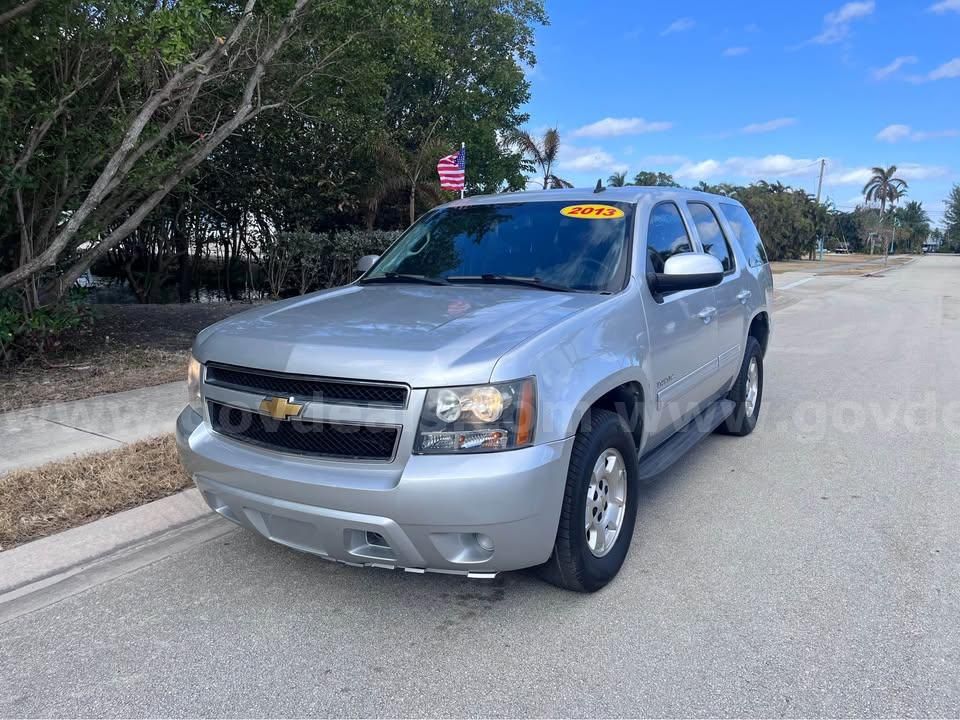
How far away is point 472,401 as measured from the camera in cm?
291

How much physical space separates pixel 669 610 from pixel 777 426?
3799mm

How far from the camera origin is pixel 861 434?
6.44 m

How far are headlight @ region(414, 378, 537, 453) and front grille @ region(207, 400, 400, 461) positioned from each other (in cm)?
14

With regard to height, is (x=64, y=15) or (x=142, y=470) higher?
(x=64, y=15)

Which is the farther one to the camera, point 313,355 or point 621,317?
point 621,317

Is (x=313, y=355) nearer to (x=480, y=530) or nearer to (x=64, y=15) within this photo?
(x=480, y=530)

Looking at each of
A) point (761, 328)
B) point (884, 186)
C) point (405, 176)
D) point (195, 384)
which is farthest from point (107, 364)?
point (884, 186)

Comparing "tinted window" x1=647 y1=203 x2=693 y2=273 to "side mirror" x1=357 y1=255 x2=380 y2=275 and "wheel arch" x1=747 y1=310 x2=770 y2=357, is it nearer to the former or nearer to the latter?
"wheel arch" x1=747 y1=310 x2=770 y2=357

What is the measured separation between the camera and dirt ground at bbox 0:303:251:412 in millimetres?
6928

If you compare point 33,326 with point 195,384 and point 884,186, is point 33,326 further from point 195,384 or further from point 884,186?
point 884,186

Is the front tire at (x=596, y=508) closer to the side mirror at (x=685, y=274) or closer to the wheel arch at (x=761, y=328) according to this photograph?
the side mirror at (x=685, y=274)

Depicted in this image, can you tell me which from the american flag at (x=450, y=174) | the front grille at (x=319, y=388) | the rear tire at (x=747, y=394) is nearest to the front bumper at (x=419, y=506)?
the front grille at (x=319, y=388)

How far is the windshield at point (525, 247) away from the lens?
4.08 m

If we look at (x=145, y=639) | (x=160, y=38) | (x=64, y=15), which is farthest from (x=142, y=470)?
(x=64, y=15)
